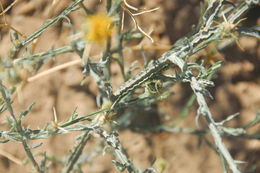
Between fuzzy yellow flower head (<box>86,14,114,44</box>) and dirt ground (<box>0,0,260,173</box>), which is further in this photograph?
dirt ground (<box>0,0,260,173</box>)

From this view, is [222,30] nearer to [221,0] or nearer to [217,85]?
[221,0]

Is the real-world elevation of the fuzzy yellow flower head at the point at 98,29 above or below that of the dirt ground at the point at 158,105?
above

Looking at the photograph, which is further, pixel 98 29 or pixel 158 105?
pixel 158 105

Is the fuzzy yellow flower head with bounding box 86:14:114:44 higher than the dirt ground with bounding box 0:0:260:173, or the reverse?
the fuzzy yellow flower head with bounding box 86:14:114:44

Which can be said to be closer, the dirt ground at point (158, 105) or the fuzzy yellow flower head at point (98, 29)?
the fuzzy yellow flower head at point (98, 29)

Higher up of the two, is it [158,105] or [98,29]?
[98,29]
